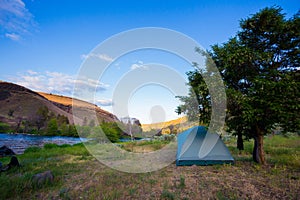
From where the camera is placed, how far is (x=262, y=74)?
23.1 feet

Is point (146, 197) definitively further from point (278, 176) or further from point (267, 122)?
point (267, 122)

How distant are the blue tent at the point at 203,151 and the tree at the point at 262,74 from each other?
4.15 feet

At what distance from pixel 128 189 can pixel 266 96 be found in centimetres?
657

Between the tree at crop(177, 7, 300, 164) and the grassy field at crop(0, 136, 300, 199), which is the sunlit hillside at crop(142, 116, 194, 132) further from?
the grassy field at crop(0, 136, 300, 199)

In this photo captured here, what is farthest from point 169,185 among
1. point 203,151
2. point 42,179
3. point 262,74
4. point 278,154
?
point 278,154

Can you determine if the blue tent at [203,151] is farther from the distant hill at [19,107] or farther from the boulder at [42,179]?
the distant hill at [19,107]

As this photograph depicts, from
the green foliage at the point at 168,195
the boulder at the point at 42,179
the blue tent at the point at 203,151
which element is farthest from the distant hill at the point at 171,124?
the boulder at the point at 42,179

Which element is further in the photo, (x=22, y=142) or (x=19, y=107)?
(x=19, y=107)

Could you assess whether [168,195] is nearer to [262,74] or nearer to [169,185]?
[169,185]

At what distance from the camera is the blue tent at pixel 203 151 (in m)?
7.67

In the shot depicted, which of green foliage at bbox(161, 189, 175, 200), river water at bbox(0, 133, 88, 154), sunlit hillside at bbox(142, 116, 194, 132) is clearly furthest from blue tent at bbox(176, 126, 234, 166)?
river water at bbox(0, 133, 88, 154)

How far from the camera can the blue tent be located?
25.2 feet

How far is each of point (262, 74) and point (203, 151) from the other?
4.64 metres

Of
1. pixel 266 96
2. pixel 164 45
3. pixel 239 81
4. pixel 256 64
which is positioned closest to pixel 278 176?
pixel 266 96
